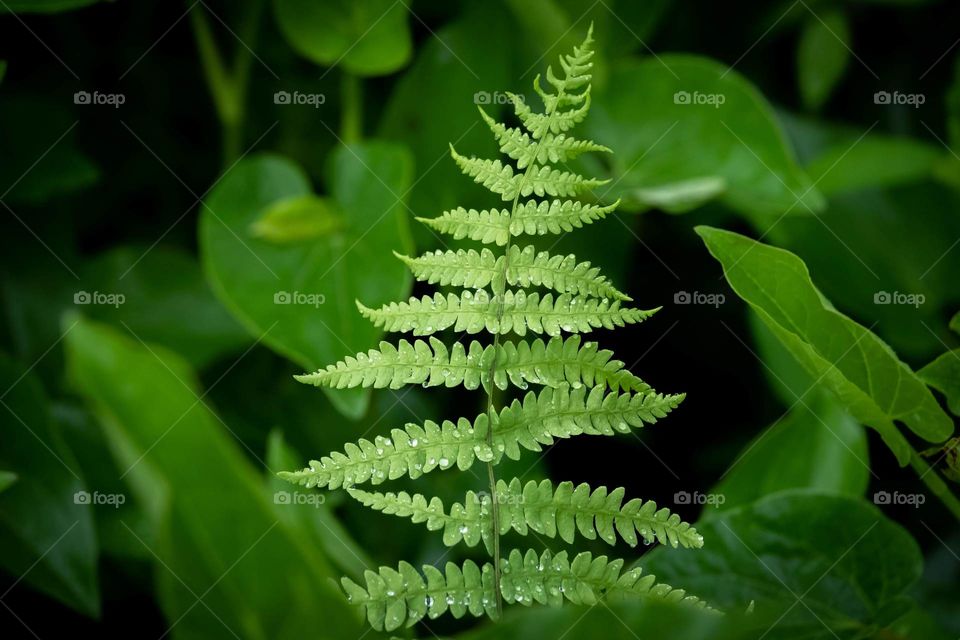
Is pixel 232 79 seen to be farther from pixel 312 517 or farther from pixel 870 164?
pixel 870 164

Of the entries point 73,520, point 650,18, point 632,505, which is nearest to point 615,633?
point 632,505

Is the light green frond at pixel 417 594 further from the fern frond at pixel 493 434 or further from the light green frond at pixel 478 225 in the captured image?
the light green frond at pixel 478 225

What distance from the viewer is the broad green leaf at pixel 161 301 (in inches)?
41.8

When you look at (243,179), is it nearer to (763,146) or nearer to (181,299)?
(181,299)

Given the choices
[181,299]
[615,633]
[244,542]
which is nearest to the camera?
[615,633]

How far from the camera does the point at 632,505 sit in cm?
47

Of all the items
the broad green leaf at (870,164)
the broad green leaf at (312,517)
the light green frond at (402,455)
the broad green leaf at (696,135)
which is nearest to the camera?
the light green frond at (402,455)

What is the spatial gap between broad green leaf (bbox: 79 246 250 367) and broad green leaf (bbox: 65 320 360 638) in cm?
38

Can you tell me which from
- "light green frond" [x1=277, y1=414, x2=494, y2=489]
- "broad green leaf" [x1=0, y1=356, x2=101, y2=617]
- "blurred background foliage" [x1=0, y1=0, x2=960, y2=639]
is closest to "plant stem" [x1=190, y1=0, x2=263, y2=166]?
"blurred background foliage" [x1=0, y1=0, x2=960, y2=639]

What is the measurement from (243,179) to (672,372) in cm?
61
